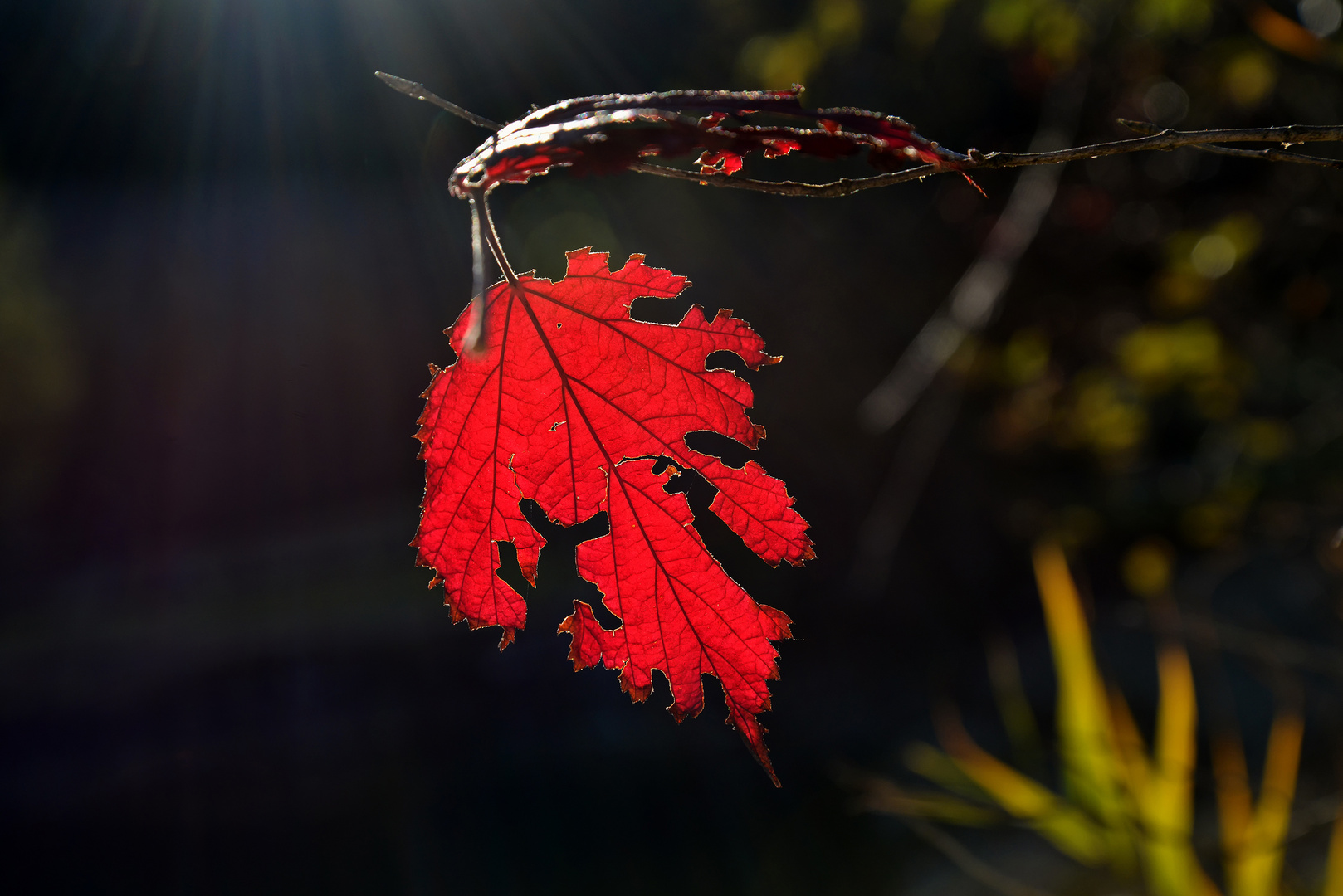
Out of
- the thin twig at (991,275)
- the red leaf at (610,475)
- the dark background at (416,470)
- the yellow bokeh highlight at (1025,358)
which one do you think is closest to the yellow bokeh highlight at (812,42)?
the dark background at (416,470)

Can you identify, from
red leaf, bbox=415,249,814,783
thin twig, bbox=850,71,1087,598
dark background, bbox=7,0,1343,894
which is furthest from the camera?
dark background, bbox=7,0,1343,894

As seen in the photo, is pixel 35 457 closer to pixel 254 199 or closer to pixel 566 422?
pixel 254 199

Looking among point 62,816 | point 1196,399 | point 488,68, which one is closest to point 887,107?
point 1196,399

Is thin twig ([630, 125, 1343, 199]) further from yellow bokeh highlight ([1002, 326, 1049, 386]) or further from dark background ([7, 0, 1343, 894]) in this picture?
dark background ([7, 0, 1343, 894])

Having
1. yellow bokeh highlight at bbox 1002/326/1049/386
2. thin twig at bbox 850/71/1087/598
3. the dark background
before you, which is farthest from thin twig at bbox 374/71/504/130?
the dark background

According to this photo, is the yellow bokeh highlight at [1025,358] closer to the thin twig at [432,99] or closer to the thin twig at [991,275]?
the thin twig at [991,275]

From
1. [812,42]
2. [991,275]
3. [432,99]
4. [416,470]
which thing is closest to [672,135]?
[432,99]
